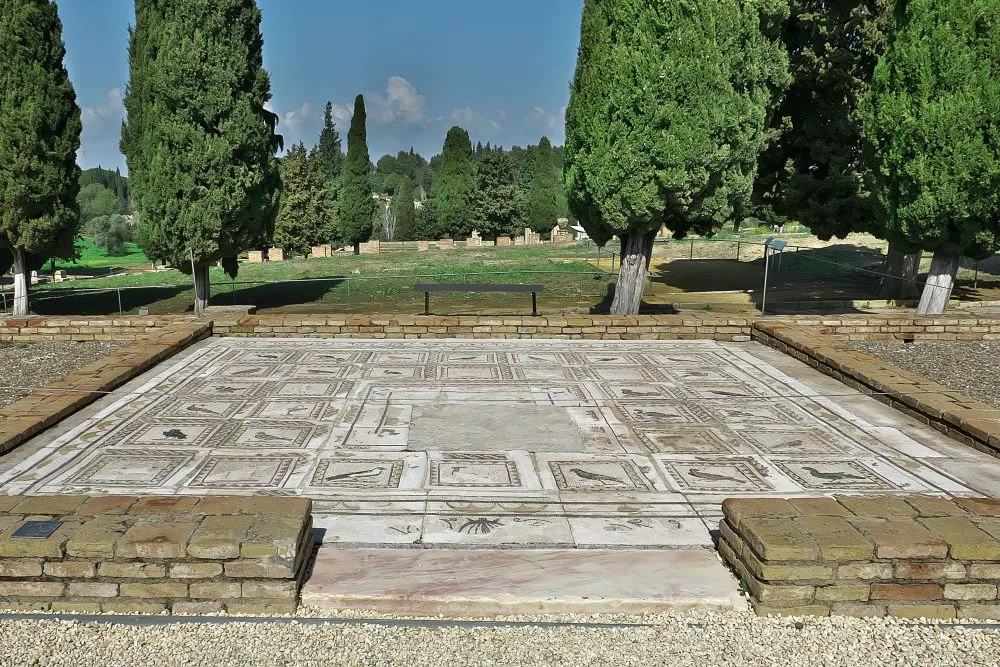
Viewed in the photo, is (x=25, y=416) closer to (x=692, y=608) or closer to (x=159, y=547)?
(x=159, y=547)

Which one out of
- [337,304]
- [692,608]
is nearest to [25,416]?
[692,608]

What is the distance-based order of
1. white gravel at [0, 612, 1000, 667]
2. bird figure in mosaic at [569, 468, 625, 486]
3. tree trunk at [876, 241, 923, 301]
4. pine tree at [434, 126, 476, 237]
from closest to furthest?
1. white gravel at [0, 612, 1000, 667]
2. bird figure in mosaic at [569, 468, 625, 486]
3. tree trunk at [876, 241, 923, 301]
4. pine tree at [434, 126, 476, 237]

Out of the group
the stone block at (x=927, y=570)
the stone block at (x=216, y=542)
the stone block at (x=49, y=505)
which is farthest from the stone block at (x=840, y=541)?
the stone block at (x=49, y=505)

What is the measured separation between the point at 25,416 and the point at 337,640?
4.04m

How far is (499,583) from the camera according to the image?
3.36 meters

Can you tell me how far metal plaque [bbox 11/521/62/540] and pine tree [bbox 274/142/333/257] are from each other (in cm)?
3357

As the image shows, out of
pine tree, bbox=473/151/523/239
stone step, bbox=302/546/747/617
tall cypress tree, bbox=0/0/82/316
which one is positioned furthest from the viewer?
pine tree, bbox=473/151/523/239

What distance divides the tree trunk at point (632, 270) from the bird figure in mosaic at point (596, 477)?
27.6ft

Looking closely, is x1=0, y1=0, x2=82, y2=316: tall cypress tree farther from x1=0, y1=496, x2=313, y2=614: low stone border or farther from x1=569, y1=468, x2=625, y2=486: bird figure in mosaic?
x1=569, y1=468, x2=625, y2=486: bird figure in mosaic

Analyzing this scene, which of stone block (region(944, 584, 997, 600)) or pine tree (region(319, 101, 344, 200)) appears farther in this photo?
pine tree (region(319, 101, 344, 200))

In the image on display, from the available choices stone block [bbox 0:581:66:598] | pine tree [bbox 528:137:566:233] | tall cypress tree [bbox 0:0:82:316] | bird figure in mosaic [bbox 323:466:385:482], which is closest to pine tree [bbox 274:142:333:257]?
pine tree [bbox 528:137:566:233]

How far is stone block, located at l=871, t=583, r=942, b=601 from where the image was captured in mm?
3152

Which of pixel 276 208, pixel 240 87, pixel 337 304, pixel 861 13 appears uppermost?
pixel 861 13

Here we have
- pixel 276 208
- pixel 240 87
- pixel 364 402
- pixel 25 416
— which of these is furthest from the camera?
pixel 276 208
